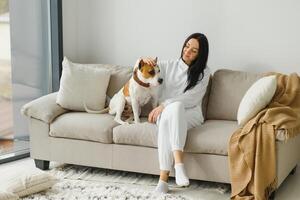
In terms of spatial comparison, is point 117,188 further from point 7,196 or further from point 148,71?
point 148,71

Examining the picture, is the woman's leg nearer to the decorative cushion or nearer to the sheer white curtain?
the decorative cushion

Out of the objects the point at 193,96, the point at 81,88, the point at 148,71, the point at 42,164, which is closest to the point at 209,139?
the point at 193,96

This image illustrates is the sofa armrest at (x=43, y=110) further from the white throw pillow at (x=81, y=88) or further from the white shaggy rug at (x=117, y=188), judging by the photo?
the white shaggy rug at (x=117, y=188)

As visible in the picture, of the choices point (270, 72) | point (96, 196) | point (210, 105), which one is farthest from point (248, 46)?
point (96, 196)

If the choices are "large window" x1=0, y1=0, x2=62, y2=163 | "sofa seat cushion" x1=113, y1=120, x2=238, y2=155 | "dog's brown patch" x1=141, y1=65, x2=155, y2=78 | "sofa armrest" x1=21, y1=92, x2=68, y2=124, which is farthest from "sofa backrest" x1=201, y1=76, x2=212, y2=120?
"large window" x1=0, y1=0, x2=62, y2=163

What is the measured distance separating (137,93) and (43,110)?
73 centimetres

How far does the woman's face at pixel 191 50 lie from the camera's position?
12.6 ft

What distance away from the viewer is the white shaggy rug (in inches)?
136

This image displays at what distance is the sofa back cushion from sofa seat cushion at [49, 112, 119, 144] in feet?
2.51

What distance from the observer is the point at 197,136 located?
3545mm

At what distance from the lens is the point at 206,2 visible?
4387 millimetres

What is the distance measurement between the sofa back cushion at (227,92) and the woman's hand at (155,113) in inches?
18.7

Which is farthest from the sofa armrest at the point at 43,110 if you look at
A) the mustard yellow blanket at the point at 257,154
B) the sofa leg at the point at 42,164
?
the mustard yellow blanket at the point at 257,154

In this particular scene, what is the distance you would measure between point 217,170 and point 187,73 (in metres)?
0.79
